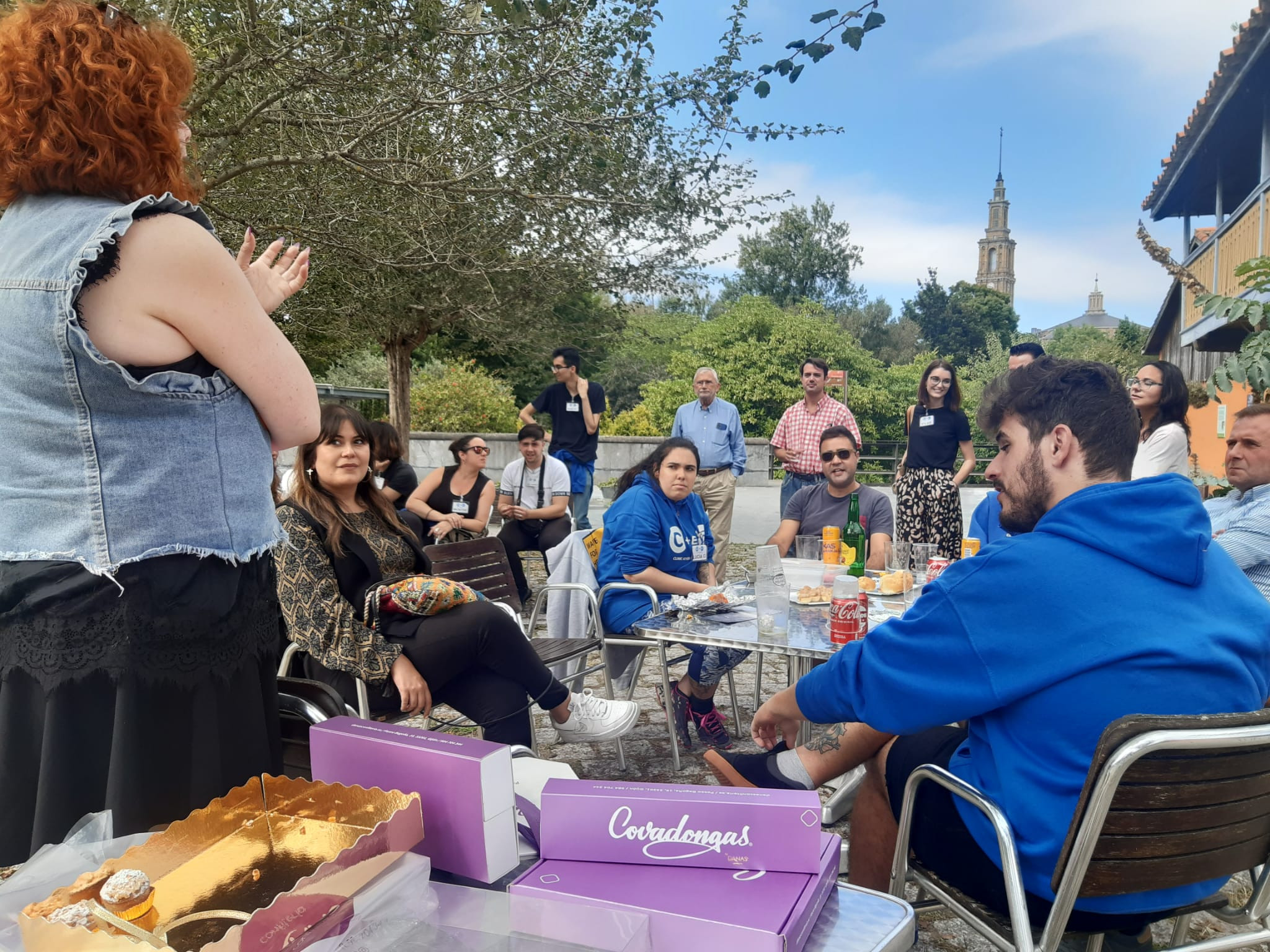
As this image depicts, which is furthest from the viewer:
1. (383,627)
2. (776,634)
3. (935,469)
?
(935,469)

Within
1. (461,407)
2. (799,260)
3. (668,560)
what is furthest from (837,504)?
(799,260)

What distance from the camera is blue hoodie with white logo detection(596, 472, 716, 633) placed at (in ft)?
13.1

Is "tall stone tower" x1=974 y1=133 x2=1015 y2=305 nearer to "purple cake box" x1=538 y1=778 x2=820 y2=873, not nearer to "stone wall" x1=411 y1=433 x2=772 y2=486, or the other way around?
"stone wall" x1=411 y1=433 x2=772 y2=486

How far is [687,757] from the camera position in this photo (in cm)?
395

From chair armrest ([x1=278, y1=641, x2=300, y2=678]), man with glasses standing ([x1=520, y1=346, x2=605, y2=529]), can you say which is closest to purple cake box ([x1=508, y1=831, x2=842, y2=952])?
chair armrest ([x1=278, y1=641, x2=300, y2=678])

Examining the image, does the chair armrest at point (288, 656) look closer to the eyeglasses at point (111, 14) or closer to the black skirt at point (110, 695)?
the black skirt at point (110, 695)

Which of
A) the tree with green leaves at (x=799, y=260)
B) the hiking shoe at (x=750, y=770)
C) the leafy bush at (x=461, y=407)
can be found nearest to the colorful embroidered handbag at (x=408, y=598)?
the hiking shoe at (x=750, y=770)

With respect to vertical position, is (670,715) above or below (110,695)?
below

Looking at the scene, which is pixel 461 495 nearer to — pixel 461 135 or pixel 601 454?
pixel 461 135

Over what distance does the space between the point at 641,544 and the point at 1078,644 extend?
106 inches

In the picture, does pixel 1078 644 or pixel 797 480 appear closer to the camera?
pixel 1078 644

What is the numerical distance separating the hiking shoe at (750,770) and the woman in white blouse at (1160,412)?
3605 mm

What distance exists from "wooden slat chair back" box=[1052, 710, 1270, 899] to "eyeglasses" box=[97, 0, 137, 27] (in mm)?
1896

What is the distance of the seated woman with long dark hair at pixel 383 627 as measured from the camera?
9.39ft
